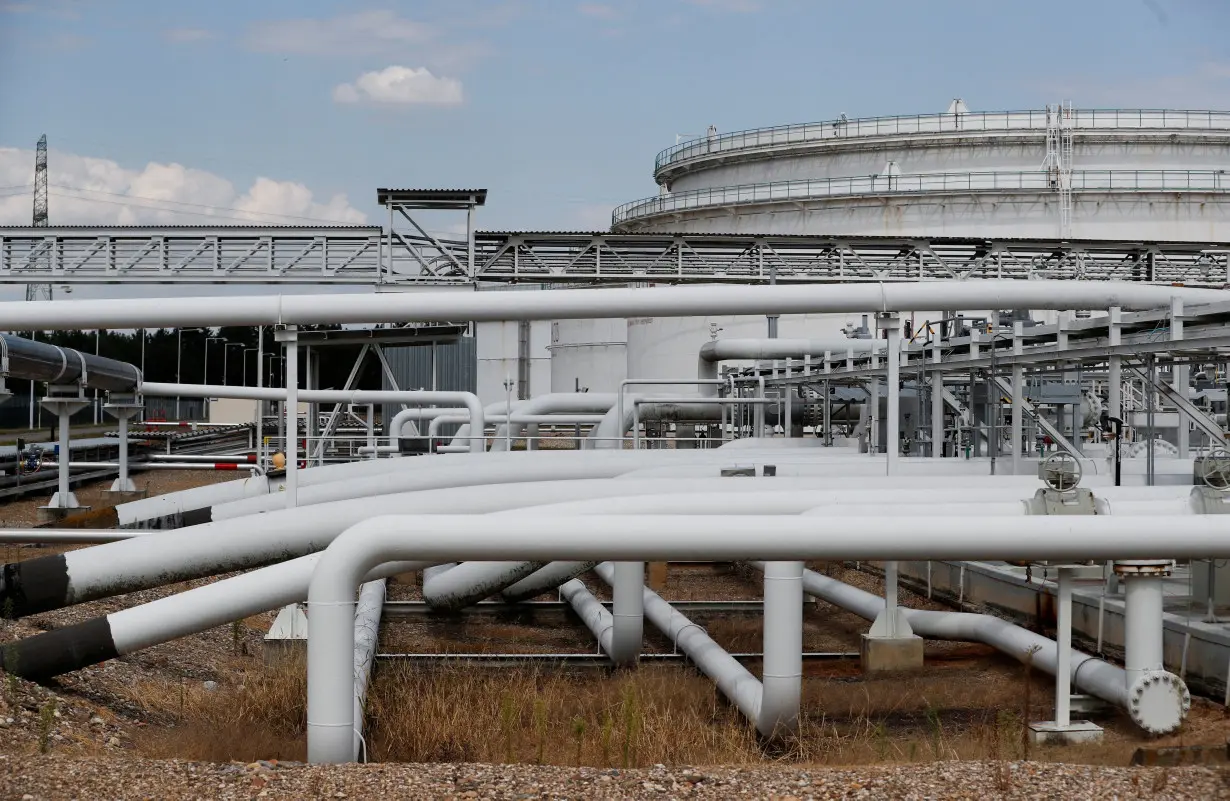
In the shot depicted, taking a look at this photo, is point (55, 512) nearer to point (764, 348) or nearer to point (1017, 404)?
point (764, 348)

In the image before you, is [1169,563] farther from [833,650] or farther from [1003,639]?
[833,650]

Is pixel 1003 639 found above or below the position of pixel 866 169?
below

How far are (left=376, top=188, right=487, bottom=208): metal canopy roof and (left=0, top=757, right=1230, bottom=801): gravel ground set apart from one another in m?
20.2

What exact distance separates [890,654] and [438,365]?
2132 centimetres

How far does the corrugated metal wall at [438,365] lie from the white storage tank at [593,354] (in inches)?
333

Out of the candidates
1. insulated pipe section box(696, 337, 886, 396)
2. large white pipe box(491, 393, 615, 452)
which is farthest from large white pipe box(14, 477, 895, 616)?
large white pipe box(491, 393, 615, 452)

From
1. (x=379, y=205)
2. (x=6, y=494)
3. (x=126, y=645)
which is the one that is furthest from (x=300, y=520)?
(x=379, y=205)

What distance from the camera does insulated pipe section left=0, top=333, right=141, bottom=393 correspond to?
1183 cm

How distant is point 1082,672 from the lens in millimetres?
7082

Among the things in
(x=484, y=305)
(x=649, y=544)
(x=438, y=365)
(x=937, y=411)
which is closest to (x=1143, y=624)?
(x=649, y=544)

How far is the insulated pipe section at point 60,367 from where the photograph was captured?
38.8 ft

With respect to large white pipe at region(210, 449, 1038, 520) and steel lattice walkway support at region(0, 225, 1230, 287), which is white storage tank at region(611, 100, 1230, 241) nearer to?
steel lattice walkway support at region(0, 225, 1230, 287)

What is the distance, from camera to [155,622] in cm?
611

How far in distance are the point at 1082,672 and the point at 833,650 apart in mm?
2883
